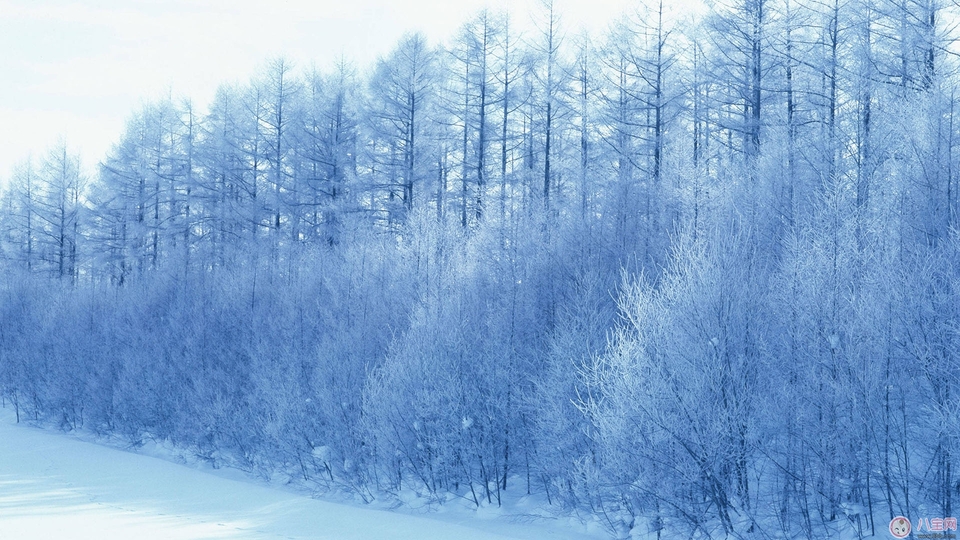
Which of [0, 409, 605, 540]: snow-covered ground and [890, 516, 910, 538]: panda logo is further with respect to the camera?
[0, 409, 605, 540]: snow-covered ground

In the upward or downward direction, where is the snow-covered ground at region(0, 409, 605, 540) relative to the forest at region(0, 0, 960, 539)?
downward

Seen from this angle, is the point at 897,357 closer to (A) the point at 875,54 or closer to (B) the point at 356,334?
(A) the point at 875,54

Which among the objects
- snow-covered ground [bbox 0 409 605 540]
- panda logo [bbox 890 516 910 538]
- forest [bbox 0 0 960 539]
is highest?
forest [bbox 0 0 960 539]

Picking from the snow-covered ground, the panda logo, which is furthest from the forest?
the snow-covered ground

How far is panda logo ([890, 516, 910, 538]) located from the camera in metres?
13.4

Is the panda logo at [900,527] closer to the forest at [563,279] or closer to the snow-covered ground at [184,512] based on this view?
the forest at [563,279]

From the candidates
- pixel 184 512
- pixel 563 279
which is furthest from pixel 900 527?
pixel 184 512

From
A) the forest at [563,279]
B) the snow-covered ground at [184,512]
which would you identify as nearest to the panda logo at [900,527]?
the forest at [563,279]

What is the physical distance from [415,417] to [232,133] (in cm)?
2241

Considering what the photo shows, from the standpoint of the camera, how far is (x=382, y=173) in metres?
30.2

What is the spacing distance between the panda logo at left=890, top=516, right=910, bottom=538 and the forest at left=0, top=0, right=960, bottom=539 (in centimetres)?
17

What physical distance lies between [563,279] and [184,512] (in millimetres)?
11431

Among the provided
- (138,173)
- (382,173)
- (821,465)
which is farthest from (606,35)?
(138,173)

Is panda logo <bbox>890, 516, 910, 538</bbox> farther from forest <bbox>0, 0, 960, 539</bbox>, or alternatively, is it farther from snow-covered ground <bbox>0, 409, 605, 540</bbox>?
snow-covered ground <bbox>0, 409, 605, 540</bbox>
